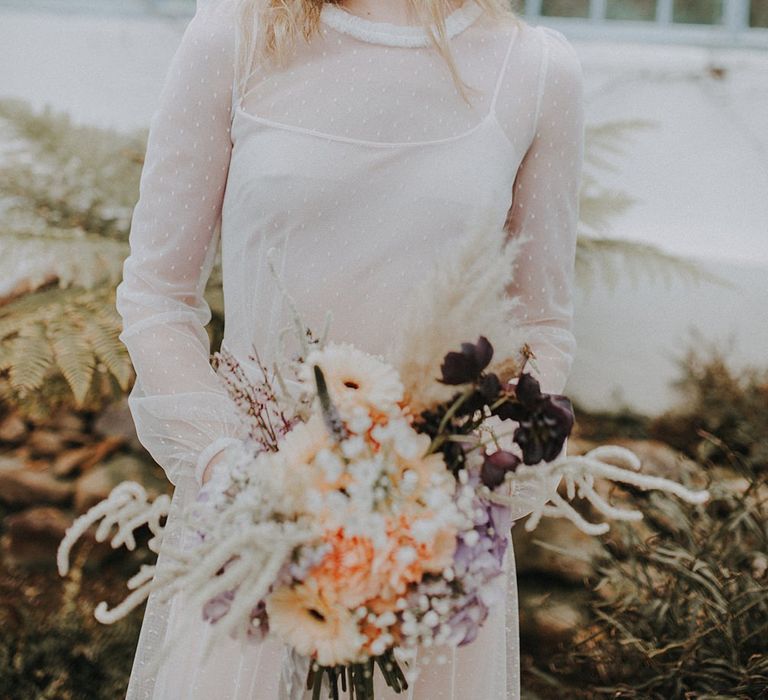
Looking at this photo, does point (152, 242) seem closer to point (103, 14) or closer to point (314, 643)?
point (314, 643)

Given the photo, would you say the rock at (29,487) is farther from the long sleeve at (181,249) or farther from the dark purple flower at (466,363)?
the dark purple flower at (466,363)

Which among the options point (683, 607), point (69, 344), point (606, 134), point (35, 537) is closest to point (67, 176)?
point (69, 344)

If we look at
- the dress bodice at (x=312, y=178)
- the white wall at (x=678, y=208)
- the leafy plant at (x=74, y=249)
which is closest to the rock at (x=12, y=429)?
the leafy plant at (x=74, y=249)

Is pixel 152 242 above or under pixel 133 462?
above

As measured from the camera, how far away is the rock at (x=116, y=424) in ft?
9.98

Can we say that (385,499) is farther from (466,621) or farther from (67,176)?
(67,176)

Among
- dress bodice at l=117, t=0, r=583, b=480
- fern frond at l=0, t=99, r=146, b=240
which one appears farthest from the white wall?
dress bodice at l=117, t=0, r=583, b=480

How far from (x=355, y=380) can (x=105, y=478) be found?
7.61ft

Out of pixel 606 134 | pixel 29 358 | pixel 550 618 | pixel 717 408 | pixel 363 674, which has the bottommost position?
pixel 550 618

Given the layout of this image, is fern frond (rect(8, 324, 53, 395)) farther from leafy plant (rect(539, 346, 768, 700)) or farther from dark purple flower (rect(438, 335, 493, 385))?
dark purple flower (rect(438, 335, 493, 385))

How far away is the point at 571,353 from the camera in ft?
4.28

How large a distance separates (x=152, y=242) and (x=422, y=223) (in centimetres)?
33

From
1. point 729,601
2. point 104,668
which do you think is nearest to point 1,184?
point 104,668

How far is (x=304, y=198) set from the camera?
113cm
